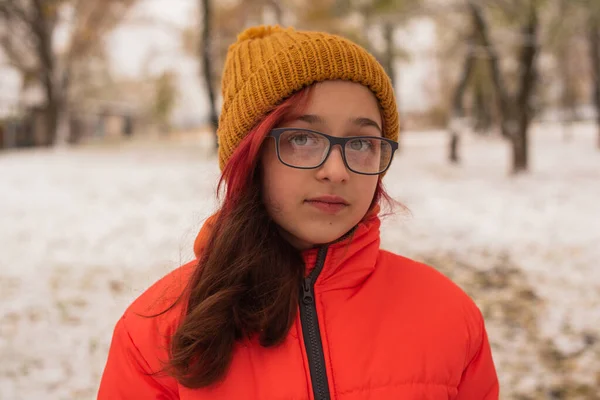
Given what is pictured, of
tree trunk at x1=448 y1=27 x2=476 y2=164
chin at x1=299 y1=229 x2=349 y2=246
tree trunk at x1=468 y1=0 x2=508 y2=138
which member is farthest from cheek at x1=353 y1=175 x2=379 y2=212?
tree trunk at x1=448 y1=27 x2=476 y2=164

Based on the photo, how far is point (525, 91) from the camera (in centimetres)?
1009

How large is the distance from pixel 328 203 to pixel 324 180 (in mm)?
65

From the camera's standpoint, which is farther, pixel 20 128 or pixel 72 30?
pixel 20 128

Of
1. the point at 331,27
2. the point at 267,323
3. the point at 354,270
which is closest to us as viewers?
the point at 267,323

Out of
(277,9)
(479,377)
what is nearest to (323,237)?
(479,377)

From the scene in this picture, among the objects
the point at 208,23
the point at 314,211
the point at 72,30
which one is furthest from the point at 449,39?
the point at 314,211

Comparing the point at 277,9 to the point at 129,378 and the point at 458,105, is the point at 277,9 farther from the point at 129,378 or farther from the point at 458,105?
the point at 129,378

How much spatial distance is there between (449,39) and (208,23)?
12933 mm

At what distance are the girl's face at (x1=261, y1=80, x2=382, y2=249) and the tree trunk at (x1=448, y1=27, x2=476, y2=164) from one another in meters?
11.3

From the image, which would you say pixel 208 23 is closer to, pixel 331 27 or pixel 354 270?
pixel 331 27

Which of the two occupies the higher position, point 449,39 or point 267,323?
point 449,39

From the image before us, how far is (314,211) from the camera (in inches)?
53.0

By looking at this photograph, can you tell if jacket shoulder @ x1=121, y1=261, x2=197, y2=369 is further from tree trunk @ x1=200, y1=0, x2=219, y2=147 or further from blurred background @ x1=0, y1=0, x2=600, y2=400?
tree trunk @ x1=200, y1=0, x2=219, y2=147

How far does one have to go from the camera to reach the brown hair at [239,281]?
4.17 ft
